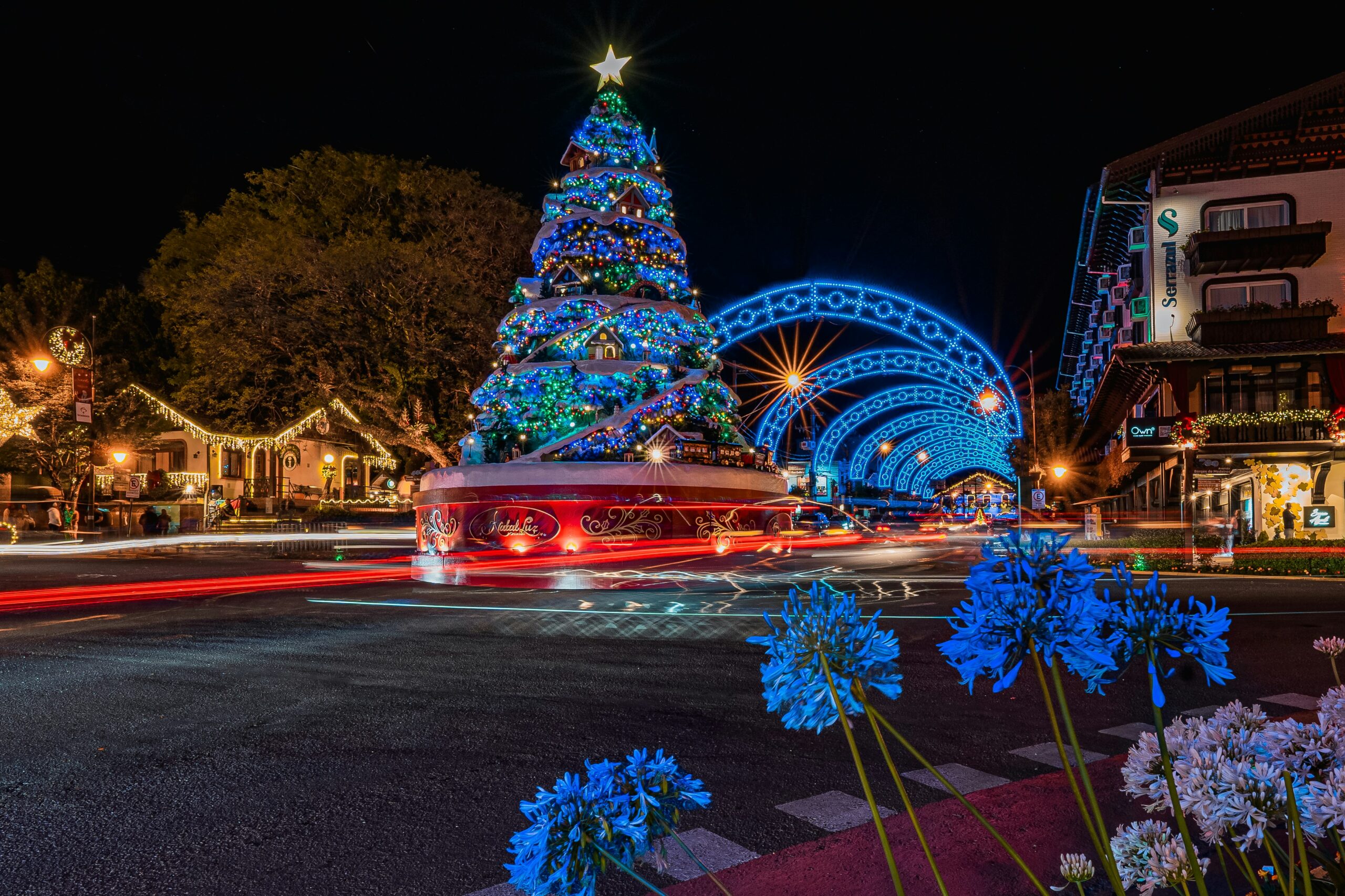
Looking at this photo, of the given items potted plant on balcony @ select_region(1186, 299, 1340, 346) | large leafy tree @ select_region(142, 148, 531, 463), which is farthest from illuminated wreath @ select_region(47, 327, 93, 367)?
potted plant on balcony @ select_region(1186, 299, 1340, 346)

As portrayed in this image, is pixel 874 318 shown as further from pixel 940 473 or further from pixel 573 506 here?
pixel 940 473

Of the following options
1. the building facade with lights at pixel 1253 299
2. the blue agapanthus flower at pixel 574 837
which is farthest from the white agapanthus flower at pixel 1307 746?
Answer: the building facade with lights at pixel 1253 299

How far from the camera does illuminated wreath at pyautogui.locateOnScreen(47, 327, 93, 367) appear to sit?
103 ft

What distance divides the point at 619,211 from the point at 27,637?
19.9 meters

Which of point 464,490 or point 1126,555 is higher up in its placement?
point 464,490

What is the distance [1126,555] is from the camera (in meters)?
18.8

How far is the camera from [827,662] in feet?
5.01

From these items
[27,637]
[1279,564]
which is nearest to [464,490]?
[27,637]

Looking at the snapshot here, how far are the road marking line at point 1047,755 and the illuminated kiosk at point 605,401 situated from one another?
16847 mm

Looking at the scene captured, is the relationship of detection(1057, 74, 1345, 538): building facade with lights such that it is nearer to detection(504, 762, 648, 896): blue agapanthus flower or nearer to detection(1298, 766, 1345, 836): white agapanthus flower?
detection(1298, 766, 1345, 836): white agapanthus flower

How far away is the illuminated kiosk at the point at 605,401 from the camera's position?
22.7 metres

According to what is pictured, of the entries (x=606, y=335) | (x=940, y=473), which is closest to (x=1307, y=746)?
(x=606, y=335)

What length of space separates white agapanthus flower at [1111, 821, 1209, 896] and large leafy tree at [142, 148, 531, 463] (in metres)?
34.5

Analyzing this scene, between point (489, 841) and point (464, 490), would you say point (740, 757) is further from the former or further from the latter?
point (464, 490)
